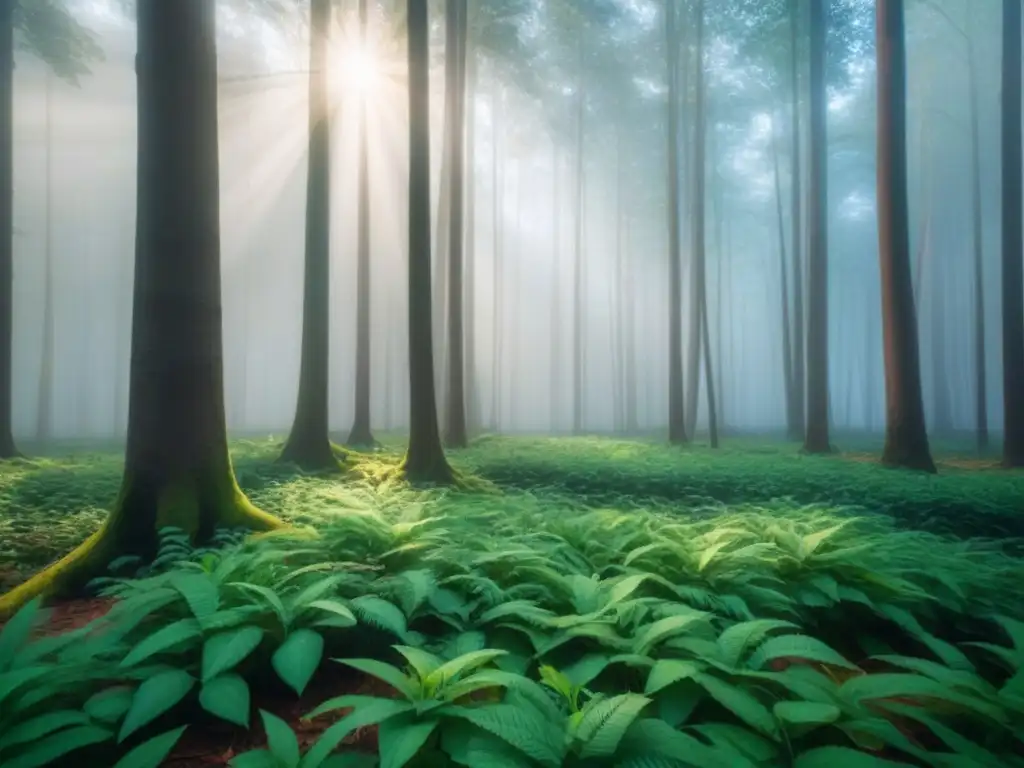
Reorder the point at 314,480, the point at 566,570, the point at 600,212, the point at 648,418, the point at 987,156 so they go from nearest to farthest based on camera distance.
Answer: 1. the point at 566,570
2. the point at 314,480
3. the point at 987,156
4. the point at 600,212
5. the point at 648,418

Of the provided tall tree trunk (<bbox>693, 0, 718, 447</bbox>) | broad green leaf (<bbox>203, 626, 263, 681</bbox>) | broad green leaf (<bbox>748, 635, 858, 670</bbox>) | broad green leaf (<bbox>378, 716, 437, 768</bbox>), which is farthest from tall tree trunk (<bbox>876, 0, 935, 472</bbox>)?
broad green leaf (<bbox>203, 626, 263, 681</bbox>)

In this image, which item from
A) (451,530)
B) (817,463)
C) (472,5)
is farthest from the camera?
(472,5)

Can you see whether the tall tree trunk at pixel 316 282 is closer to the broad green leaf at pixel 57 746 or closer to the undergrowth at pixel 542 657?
the undergrowth at pixel 542 657

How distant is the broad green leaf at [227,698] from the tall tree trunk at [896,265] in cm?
1203

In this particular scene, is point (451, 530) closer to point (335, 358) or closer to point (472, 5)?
point (472, 5)

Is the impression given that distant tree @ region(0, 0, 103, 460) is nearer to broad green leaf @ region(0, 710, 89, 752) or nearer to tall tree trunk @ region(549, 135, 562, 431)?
broad green leaf @ region(0, 710, 89, 752)

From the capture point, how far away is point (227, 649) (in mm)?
2492

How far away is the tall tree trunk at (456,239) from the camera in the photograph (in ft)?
43.8

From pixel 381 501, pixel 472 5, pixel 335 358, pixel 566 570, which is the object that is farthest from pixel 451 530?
pixel 335 358

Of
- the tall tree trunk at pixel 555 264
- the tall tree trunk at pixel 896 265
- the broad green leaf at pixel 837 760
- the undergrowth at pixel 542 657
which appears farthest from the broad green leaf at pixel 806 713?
the tall tree trunk at pixel 555 264

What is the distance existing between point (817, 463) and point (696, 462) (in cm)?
254

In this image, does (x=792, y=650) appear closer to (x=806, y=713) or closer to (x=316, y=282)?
(x=806, y=713)

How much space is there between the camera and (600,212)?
3606 cm

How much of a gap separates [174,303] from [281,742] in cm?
424
